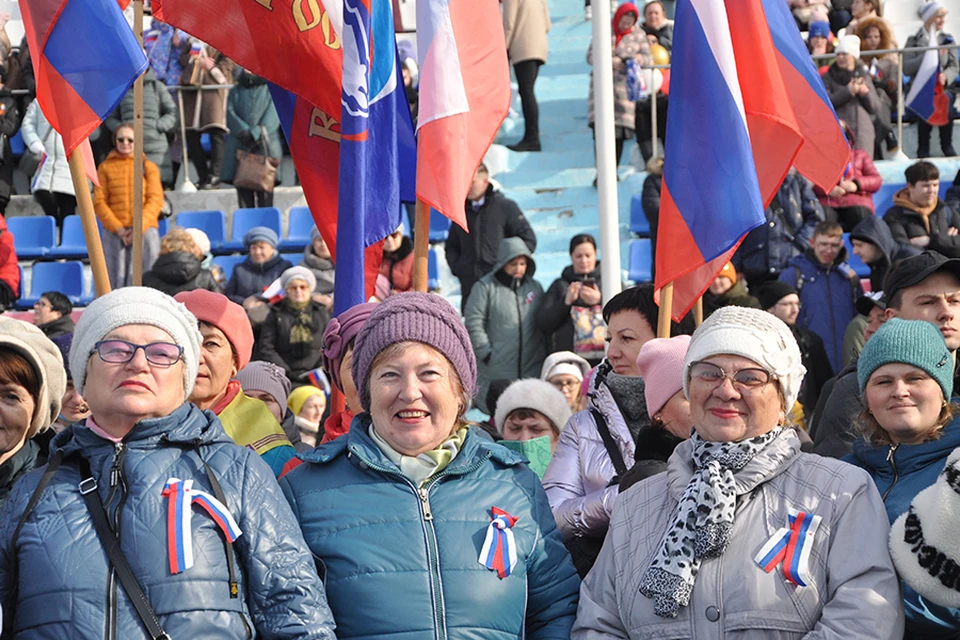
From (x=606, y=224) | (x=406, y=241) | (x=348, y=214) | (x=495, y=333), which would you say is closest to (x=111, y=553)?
(x=348, y=214)

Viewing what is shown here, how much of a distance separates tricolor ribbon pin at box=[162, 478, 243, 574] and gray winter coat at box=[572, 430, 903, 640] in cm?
95

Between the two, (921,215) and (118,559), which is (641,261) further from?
(118,559)

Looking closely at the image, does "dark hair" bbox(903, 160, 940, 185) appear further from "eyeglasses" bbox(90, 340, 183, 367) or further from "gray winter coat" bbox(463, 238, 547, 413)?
"eyeglasses" bbox(90, 340, 183, 367)

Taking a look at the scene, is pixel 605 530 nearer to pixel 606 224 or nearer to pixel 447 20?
pixel 447 20

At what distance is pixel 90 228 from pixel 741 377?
93.4 inches

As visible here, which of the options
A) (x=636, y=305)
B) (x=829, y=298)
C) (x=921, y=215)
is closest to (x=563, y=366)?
(x=829, y=298)

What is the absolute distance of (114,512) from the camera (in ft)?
10.7

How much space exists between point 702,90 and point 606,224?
5.80 ft

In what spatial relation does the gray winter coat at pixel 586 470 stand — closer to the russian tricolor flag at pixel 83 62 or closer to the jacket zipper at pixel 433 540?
the jacket zipper at pixel 433 540

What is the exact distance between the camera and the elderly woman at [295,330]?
9609 mm

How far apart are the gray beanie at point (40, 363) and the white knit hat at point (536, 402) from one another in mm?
2285

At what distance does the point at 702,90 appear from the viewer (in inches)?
217

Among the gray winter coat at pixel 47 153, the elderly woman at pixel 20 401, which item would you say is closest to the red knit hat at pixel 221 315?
the elderly woman at pixel 20 401

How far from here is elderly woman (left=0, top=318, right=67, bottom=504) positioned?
3.92 meters
